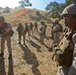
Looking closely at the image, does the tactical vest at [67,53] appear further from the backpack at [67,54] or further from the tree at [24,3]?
the tree at [24,3]

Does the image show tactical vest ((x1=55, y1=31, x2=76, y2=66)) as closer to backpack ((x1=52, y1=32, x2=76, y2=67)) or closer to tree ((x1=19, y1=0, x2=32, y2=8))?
backpack ((x1=52, y1=32, x2=76, y2=67))

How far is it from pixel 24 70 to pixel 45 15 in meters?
54.8

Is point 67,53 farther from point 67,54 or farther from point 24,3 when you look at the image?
point 24,3

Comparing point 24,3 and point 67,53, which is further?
point 24,3

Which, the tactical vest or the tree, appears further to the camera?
the tree

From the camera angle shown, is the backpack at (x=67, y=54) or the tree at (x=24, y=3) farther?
the tree at (x=24, y=3)

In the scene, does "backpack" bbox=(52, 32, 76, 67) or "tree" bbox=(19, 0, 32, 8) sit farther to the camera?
"tree" bbox=(19, 0, 32, 8)

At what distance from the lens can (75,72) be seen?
2625 mm

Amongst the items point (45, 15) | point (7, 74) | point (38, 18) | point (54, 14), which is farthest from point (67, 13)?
point (45, 15)

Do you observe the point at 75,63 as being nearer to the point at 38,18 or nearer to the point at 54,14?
the point at 54,14

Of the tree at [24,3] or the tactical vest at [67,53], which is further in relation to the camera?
the tree at [24,3]

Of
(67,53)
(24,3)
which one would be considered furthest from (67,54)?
(24,3)

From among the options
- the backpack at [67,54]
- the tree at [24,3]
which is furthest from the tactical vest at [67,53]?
the tree at [24,3]

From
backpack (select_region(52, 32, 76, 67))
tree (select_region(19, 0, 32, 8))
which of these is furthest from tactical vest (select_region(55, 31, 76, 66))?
tree (select_region(19, 0, 32, 8))
